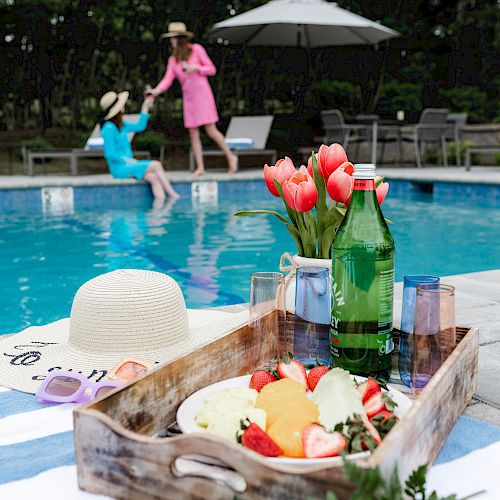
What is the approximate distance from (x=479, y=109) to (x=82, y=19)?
23.3 feet

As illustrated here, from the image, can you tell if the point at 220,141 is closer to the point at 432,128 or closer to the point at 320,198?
the point at 432,128

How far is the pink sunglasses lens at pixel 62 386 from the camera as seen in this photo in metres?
1.63

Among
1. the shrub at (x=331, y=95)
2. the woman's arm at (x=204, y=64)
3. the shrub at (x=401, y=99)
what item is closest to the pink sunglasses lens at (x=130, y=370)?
the woman's arm at (x=204, y=64)

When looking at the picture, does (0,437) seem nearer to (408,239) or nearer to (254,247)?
(254,247)

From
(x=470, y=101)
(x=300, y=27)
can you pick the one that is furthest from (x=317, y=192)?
(x=470, y=101)

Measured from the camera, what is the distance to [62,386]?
1.63 meters

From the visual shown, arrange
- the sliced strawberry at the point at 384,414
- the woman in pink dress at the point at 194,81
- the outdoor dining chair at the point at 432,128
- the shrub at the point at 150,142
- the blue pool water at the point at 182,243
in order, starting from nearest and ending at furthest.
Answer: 1. the sliced strawberry at the point at 384,414
2. the blue pool water at the point at 182,243
3. the woman in pink dress at the point at 194,81
4. the outdoor dining chair at the point at 432,128
5. the shrub at the point at 150,142

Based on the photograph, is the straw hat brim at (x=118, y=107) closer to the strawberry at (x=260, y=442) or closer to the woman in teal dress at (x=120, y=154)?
the woman in teal dress at (x=120, y=154)

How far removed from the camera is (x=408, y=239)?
579cm

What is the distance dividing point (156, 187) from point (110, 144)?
0.68m

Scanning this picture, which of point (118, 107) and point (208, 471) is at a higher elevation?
point (118, 107)

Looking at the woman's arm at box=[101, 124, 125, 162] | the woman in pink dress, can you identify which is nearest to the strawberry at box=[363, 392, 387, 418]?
the woman's arm at box=[101, 124, 125, 162]

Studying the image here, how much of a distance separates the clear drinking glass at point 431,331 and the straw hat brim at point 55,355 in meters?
0.46

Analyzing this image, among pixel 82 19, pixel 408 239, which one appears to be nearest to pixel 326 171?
pixel 408 239
